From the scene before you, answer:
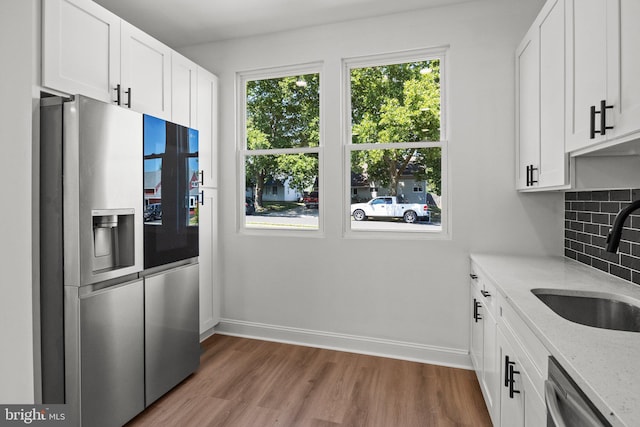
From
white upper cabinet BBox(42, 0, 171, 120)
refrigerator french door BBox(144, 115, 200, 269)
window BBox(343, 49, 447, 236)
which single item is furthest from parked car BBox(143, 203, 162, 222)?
window BBox(343, 49, 447, 236)

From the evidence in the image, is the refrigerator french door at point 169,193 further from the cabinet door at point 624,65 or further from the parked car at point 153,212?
the cabinet door at point 624,65

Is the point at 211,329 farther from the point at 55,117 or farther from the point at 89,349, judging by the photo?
the point at 55,117

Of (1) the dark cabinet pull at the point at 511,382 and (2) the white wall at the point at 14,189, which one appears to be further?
(1) the dark cabinet pull at the point at 511,382

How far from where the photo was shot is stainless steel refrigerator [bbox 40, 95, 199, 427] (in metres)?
1.69

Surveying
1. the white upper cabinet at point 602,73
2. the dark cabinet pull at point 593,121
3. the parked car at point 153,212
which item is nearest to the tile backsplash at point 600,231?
the white upper cabinet at point 602,73

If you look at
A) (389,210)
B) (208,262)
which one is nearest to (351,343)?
(389,210)

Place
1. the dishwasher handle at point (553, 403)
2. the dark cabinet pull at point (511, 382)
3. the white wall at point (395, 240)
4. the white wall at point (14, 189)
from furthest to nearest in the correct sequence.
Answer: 1. the white wall at point (395, 240)
2. the dark cabinet pull at point (511, 382)
3. the dishwasher handle at point (553, 403)
4. the white wall at point (14, 189)

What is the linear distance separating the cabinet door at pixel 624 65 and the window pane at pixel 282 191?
2.17m

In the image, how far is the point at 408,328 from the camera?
2842mm

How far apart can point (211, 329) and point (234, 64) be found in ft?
A: 8.11

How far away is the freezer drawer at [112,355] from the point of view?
173 centimetres

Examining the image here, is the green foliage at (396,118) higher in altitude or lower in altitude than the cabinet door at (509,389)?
higher

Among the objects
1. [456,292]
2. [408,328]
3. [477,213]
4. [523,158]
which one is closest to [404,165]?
[477,213]

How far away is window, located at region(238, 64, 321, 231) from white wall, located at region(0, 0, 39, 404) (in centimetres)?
240
